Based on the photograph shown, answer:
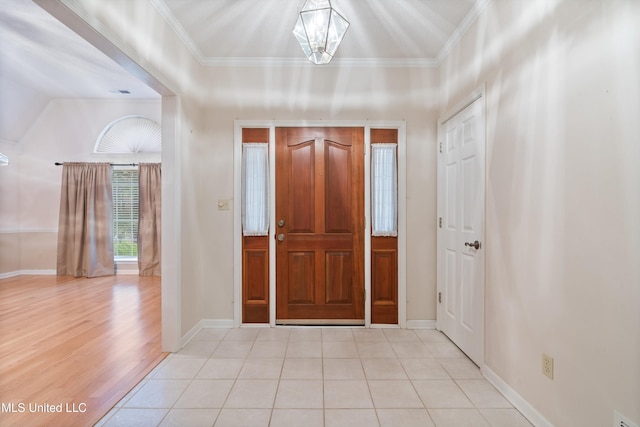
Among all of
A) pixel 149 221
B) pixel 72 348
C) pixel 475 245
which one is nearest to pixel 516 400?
pixel 475 245

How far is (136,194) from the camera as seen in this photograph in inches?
218

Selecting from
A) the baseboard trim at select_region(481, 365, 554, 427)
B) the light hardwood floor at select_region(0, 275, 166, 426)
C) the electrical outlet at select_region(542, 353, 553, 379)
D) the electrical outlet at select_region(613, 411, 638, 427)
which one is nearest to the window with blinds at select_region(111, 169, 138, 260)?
the light hardwood floor at select_region(0, 275, 166, 426)

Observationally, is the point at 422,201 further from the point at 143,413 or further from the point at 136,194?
the point at 136,194

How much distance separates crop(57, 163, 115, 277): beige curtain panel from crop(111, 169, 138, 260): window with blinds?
191 mm

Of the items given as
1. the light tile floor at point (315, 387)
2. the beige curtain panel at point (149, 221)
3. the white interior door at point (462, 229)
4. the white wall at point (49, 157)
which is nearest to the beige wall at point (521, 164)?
the white interior door at point (462, 229)

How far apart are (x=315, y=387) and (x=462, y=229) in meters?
1.76

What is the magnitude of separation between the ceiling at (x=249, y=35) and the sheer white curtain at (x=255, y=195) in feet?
3.42

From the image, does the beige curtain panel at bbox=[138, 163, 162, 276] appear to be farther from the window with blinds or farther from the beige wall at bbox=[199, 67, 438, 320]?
the beige wall at bbox=[199, 67, 438, 320]

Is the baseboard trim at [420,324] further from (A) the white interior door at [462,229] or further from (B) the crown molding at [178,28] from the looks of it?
(B) the crown molding at [178,28]

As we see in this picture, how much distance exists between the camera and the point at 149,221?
17.6 feet

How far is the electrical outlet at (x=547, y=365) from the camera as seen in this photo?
63.4 inches

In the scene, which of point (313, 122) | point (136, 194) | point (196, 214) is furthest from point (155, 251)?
point (313, 122)

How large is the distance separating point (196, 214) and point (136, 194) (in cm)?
327

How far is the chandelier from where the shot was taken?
1.80 meters
